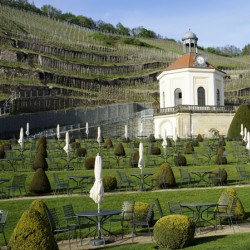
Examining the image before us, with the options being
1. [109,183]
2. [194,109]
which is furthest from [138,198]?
[194,109]

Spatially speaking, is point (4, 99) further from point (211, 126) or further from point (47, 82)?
point (211, 126)

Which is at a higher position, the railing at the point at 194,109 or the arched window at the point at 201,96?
the arched window at the point at 201,96

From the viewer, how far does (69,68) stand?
75250 mm

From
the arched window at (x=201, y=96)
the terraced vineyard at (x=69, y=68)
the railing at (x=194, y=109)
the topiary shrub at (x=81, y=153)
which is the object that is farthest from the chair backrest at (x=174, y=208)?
the terraced vineyard at (x=69, y=68)

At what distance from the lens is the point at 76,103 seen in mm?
61906

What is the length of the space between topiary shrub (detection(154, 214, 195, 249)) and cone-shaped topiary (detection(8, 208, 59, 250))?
295 cm

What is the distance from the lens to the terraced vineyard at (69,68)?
2419 inches

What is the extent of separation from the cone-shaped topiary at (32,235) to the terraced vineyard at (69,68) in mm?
46237

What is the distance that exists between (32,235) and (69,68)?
224ft

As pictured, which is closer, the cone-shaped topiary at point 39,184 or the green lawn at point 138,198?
the green lawn at point 138,198

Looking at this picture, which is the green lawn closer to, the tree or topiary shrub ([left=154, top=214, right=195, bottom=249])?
topiary shrub ([left=154, top=214, right=195, bottom=249])

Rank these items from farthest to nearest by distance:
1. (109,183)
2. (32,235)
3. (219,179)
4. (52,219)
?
(219,179), (109,183), (52,219), (32,235)

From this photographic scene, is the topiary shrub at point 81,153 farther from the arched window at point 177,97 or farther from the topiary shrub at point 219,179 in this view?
the arched window at point 177,97

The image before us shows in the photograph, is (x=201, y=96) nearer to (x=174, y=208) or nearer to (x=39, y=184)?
(x=39, y=184)
